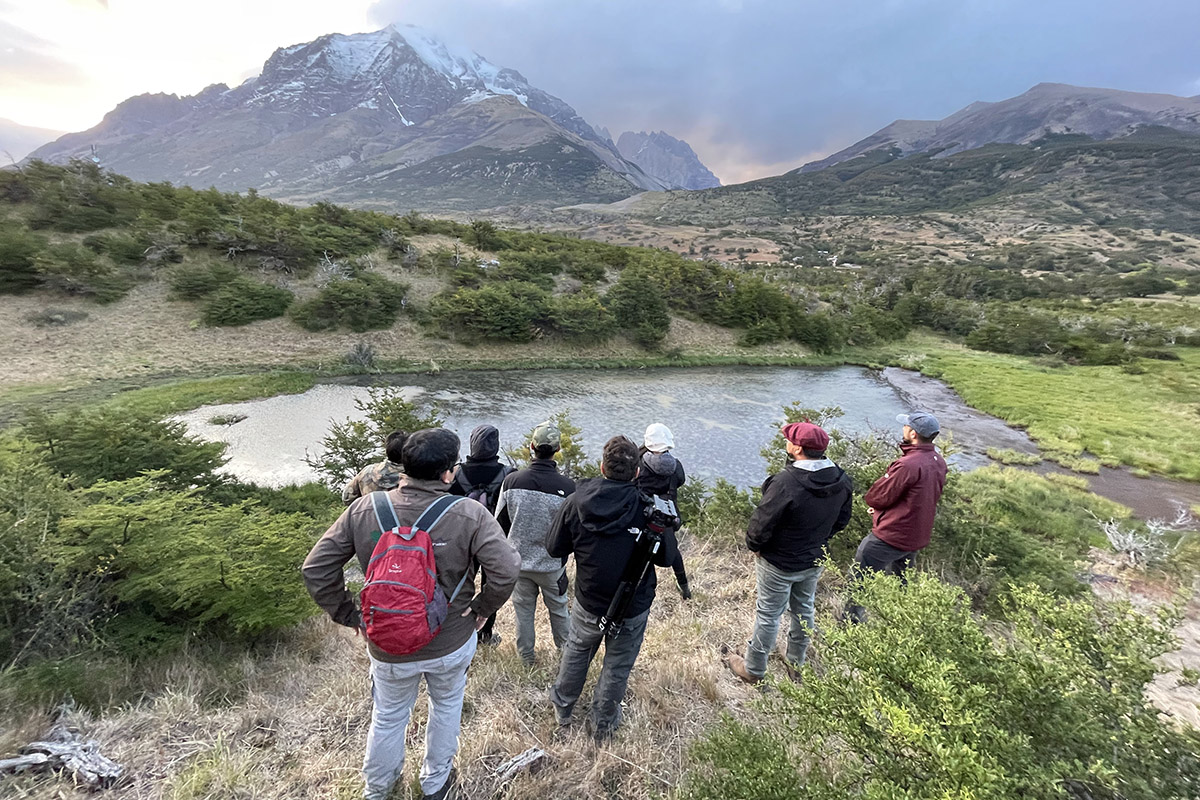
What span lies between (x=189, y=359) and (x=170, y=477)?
499 inches

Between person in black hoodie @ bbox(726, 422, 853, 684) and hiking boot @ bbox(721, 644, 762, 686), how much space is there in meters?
0.01

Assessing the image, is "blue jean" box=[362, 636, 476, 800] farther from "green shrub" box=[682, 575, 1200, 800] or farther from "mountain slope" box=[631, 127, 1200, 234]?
"mountain slope" box=[631, 127, 1200, 234]

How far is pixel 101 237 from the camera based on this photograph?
18.1 meters

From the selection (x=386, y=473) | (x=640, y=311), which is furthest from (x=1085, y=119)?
(x=386, y=473)

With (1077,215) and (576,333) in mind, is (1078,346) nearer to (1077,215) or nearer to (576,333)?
(576,333)

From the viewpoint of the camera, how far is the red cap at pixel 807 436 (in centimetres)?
328

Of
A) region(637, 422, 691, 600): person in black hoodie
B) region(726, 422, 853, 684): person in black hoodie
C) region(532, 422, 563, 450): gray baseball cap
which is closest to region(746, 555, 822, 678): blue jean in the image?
region(726, 422, 853, 684): person in black hoodie

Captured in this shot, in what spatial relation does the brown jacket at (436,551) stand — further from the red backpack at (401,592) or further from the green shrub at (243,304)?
the green shrub at (243,304)

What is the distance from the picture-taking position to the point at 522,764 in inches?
106

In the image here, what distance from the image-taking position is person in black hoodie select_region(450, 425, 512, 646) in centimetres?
379

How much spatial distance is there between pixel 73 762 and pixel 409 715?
1610 millimetres

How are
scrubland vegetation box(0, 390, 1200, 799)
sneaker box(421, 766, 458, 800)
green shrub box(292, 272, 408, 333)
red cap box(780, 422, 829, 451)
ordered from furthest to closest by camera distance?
green shrub box(292, 272, 408, 333) < red cap box(780, 422, 829, 451) < sneaker box(421, 766, 458, 800) < scrubland vegetation box(0, 390, 1200, 799)

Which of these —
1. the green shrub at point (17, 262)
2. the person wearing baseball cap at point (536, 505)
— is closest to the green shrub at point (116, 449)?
the person wearing baseball cap at point (536, 505)

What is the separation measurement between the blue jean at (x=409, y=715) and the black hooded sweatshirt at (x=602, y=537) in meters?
0.72
